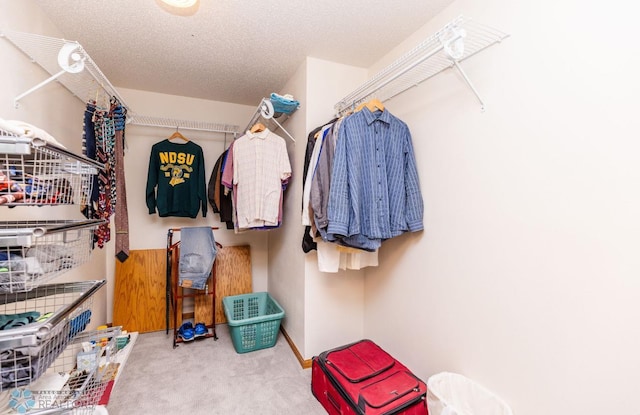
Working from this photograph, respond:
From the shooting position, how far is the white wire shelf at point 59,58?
1413 millimetres

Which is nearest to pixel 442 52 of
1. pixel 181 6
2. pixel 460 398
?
pixel 181 6

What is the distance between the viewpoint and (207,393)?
6.43 ft

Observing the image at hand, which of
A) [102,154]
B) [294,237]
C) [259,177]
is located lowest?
[294,237]

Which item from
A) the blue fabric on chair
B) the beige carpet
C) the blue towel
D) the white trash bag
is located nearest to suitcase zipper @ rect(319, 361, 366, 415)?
the beige carpet

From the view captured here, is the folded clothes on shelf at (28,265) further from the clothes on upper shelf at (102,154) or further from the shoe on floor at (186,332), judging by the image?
the shoe on floor at (186,332)

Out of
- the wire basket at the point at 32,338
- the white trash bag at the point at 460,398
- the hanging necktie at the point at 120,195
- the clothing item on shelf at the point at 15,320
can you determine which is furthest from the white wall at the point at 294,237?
the clothing item on shelf at the point at 15,320

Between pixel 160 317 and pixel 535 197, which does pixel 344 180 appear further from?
pixel 160 317

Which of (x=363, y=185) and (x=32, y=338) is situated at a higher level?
(x=363, y=185)

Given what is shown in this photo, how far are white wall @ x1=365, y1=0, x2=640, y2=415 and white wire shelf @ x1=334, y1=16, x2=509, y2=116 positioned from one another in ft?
0.16

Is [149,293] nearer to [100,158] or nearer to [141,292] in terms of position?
[141,292]

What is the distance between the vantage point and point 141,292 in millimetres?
2896

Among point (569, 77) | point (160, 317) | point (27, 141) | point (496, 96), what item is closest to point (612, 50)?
point (569, 77)

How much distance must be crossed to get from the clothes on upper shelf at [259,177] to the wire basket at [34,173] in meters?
1.13

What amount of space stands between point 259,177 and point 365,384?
5.35ft
